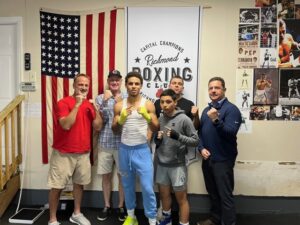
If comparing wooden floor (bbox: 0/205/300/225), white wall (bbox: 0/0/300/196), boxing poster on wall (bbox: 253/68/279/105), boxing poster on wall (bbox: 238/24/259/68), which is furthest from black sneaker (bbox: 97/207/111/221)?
boxing poster on wall (bbox: 238/24/259/68)

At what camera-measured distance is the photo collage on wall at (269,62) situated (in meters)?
3.50

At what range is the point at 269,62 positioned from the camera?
139 inches

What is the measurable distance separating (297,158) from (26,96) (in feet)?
10.4

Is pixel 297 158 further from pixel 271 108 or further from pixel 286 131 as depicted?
pixel 271 108

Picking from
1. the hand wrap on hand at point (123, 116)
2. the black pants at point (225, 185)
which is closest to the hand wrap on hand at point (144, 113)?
the hand wrap on hand at point (123, 116)

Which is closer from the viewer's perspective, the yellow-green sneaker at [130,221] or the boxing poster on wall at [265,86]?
the yellow-green sneaker at [130,221]

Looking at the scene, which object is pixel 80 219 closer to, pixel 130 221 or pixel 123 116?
pixel 130 221

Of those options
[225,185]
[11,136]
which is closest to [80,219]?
[11,136]

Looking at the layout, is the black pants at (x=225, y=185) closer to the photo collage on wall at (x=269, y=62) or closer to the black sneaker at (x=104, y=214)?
the photo collage on wall at (x=269, y=62)

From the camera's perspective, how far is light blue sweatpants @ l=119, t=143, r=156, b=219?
116 inches

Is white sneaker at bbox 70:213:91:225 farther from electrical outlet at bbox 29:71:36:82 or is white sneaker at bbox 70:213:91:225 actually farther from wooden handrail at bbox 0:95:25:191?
electrical outlet at bbox 29:71:36:82

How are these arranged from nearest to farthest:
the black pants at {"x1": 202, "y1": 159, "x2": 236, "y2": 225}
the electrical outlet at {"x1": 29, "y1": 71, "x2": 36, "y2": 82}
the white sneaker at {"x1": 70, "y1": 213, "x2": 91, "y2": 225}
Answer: the black pants at {"x1": 202, "y1": 159, "x2": 236, "y2": 225}, the white sneaker at {"x1": 70, "y1": 213, "x2": 91, "y2": 225}, the electrical outlet at {"x1": 29, "y1": 71, "x2": 36, "y2": 82}

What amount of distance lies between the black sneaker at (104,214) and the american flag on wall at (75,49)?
1175mm

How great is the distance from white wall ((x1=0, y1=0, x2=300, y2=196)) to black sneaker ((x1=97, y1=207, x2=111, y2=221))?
0.97 m
